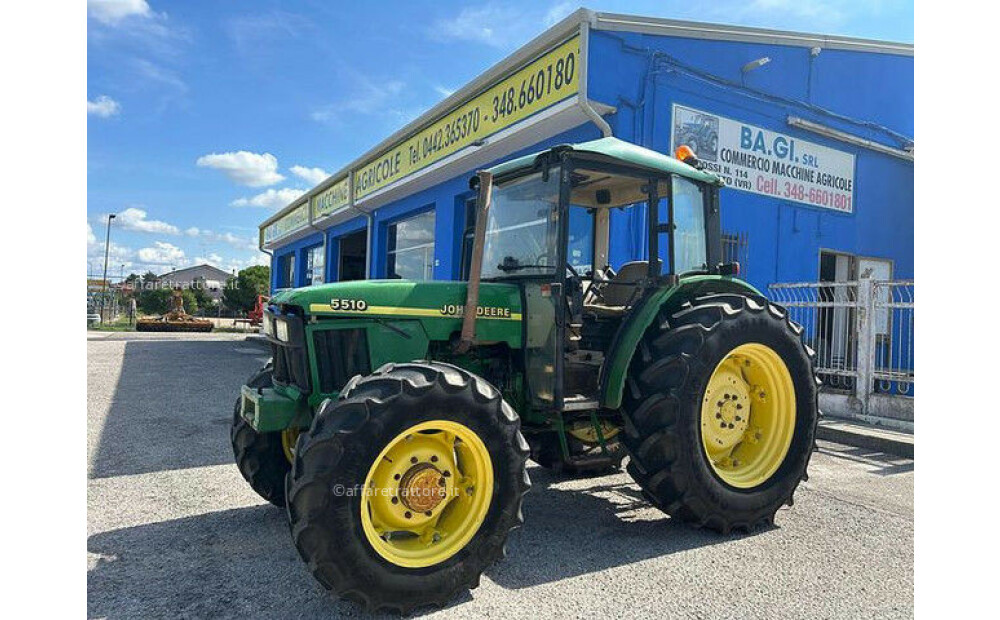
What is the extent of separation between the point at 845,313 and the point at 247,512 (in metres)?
8.11

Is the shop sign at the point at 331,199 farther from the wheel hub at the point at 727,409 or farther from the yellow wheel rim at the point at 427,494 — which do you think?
the yellow wheel rim at the point at 427,494

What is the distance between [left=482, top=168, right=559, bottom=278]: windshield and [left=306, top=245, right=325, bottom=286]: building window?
54.7ft

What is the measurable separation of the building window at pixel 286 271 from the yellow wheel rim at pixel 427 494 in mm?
23068

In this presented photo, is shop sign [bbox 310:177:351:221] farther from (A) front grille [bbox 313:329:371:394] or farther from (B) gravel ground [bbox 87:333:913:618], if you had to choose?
(A) front grille [bbox 313:329:371:394]

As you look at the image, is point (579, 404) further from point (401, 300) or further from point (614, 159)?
point (614, 159)

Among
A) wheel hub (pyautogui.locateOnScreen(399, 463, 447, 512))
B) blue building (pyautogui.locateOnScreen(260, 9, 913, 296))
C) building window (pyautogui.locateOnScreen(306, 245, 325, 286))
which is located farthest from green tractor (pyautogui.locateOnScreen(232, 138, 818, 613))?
building window (pyautogui.locateOnScreen(306, 245, 325, 286))

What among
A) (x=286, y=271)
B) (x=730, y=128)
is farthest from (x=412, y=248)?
(x=286, y=271)

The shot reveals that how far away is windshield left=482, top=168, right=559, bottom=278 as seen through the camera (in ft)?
13.0

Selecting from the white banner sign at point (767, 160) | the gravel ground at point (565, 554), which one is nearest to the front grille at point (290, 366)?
the gravel ground at point (565, 554)

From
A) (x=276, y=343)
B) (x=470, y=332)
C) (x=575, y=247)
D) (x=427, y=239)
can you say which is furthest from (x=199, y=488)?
(x=427, y=239)

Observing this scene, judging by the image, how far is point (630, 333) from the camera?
3949mm

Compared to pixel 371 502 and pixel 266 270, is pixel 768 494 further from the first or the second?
pixel 266 270

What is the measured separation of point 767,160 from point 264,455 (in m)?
8.23

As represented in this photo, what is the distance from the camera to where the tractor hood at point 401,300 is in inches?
137
